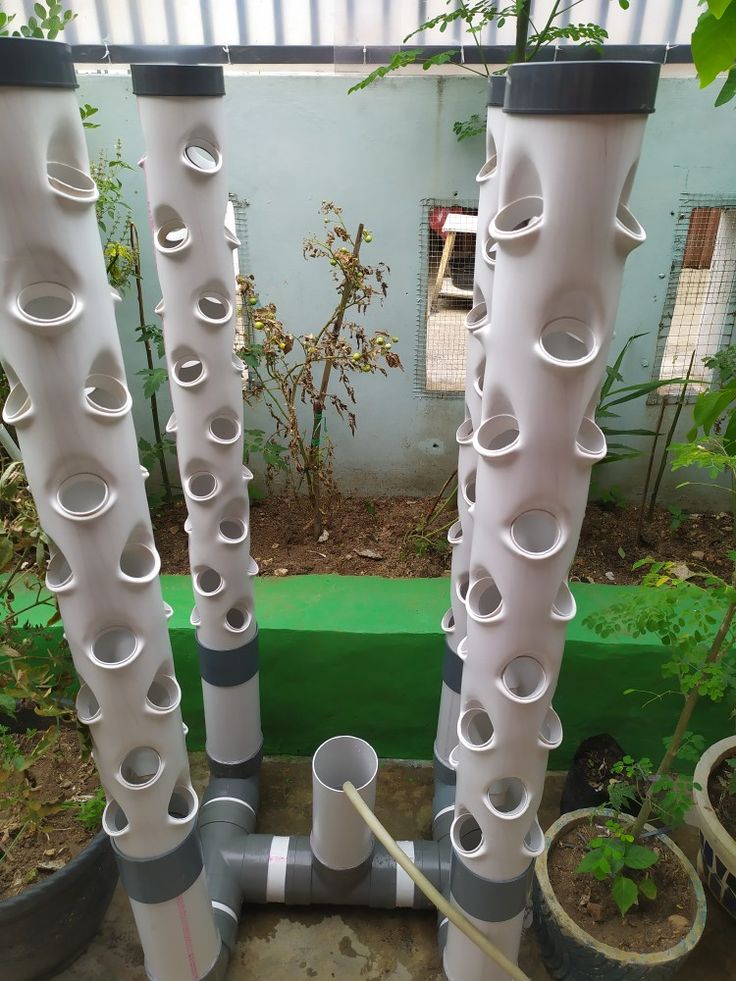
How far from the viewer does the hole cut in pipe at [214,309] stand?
1.34 meters

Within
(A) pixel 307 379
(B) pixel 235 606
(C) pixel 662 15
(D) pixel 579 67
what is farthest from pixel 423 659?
(C) pixel 662 15

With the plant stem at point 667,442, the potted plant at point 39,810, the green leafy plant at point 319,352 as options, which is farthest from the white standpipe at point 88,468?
the plant stem at point 667,442

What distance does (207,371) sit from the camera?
138 cm

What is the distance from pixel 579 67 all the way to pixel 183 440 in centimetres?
102

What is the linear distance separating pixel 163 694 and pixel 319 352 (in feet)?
3.43

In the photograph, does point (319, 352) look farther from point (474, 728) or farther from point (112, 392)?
point (474, 728)

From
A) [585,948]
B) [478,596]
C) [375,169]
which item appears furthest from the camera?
[375,169]

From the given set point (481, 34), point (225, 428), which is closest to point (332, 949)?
point (225, 428)

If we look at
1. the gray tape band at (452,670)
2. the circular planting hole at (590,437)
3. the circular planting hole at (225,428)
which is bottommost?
the gray tape band at (452,670)

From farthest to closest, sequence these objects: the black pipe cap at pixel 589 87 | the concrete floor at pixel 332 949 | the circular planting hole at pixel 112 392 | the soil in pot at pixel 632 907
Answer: the concrete floor at pixel 332 949 < the soil in pot at pixel 632 907 < the circular planting hole at pixel 112 392 < the black pipe cap at pixel 589 87

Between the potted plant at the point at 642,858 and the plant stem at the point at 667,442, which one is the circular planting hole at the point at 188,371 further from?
the plant stem at the point at 667,442

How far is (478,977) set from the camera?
4.46ft

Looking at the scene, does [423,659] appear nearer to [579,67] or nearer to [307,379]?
[307,379]

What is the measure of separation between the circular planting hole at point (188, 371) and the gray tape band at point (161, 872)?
0.85 metres
